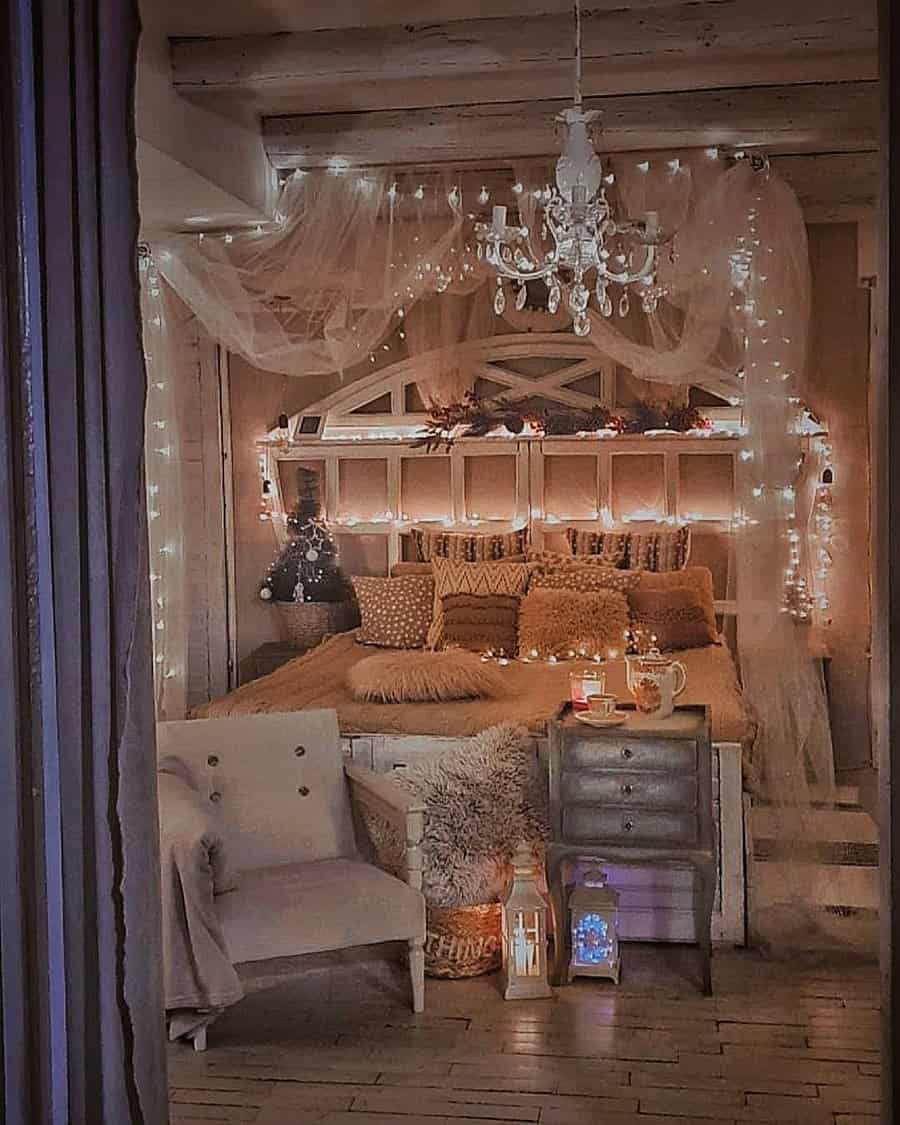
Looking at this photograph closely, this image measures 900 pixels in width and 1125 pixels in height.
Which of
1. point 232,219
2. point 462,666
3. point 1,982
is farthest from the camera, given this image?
point 462,666

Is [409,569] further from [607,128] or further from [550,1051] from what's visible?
[550,1051]

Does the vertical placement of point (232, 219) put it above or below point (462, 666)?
above

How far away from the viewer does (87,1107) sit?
2156 mm

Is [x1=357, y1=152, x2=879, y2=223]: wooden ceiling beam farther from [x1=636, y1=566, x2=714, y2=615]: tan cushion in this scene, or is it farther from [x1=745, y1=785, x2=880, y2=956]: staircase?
[x1=745, y1=785, x2=880, y2=956]: staircase

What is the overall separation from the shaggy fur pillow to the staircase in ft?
3.43

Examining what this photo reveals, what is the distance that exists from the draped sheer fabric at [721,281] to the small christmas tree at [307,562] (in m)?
2.11

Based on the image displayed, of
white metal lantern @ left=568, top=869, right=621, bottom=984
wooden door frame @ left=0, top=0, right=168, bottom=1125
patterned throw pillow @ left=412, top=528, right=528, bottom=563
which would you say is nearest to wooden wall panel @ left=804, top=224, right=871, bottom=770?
patterned throw pillow @ left=412, top=528, right=528, bottom=563

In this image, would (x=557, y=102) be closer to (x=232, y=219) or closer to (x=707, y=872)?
(x=232, y=219)

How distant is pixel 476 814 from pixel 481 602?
5.83 feet

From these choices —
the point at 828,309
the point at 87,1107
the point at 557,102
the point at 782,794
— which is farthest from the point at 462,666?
the point at 87,1107

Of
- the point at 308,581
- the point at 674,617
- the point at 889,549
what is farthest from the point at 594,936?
the point at 308,581

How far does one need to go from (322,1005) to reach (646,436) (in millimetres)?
3307

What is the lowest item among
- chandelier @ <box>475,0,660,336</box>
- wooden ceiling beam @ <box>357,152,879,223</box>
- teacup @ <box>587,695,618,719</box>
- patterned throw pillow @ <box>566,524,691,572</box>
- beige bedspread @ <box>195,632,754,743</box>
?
beige bedspread @ <box>195,632,754,743</box>

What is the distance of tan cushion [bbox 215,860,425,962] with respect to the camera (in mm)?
3605
